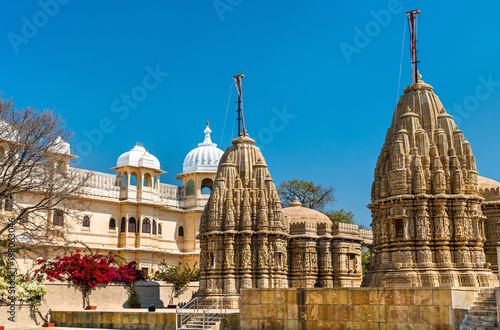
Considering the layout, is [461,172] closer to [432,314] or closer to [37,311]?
[432,314]

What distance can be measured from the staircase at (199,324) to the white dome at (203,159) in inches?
1221

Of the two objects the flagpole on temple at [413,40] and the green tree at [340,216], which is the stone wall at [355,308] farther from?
the green tree at [340,216]

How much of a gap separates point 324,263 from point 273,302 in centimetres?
1607

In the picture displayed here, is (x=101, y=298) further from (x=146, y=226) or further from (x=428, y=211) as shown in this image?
(x=428, y=211)

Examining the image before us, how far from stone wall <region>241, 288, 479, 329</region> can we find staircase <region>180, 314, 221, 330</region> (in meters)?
1.64

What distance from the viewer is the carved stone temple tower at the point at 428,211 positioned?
80.3 ft

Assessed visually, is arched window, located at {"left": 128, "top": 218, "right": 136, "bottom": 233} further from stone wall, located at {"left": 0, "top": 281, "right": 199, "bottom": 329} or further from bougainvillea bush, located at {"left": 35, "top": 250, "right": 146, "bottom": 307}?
bougainvillea bush, located at {"left": 35, "top": 250, "right": 146, "bottom": 307}

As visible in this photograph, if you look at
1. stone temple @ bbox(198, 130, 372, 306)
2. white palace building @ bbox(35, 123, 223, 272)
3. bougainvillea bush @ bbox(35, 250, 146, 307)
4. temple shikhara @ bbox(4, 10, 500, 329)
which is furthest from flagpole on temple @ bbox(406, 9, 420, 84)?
white palace building @ bbox(35, 123, 223, 272)

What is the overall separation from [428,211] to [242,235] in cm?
1132

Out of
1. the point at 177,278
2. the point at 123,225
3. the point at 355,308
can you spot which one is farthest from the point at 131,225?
the point at 355,308

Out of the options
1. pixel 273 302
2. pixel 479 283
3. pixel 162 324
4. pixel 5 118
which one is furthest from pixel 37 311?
pixel 479 283

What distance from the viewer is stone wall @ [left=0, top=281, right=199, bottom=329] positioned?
28275 mm

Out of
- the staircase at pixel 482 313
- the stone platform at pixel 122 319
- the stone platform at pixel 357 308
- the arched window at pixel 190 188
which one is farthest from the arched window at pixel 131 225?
the staircase at pixel 482 313

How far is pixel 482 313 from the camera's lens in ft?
59.9
